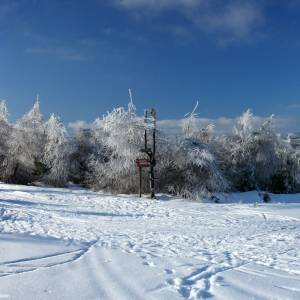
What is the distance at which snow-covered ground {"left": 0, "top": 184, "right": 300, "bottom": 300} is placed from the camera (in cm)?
657

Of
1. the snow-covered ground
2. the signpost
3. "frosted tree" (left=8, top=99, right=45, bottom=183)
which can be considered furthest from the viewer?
"frosted tree" (left=8, top=99, right=45, bottom=183)

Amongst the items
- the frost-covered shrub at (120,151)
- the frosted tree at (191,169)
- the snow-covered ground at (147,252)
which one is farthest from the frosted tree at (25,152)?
the snow-covered ground at (147,252)

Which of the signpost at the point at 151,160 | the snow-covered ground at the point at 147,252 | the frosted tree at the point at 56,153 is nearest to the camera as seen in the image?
the snow-covered ground at the point at 147,252

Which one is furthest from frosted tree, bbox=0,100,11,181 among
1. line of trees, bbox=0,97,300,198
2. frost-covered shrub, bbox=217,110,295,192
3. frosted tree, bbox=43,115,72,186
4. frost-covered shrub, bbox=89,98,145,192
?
frost-covered shrub, bbox=217,110,295,192

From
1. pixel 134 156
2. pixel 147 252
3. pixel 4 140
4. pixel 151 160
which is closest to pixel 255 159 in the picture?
pixel 134 156

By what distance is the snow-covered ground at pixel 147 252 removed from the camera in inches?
259

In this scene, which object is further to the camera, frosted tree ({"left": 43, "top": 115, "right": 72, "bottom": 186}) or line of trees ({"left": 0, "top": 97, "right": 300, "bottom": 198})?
frosted tree ({"left": 43, "top": 115, "right": 72, "bottom": 186})

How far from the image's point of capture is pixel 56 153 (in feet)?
102

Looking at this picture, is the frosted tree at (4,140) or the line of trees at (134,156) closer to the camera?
the line of trees at (134,156)

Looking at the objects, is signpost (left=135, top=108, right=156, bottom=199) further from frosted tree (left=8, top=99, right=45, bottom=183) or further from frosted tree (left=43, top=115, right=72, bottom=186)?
frosted tree (left=8, top=99, right=45, bottom=183)

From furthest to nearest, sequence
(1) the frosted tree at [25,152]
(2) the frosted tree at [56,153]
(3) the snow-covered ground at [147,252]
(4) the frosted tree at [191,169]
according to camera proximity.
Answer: (1) the frosted tree at [25,152] → (2) the frosted tree at [56,153] → (4) the frosted tree at [191,169] → (3) the snow-covered ground at [147,252]

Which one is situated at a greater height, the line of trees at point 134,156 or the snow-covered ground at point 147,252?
the line of trees at point 134,156

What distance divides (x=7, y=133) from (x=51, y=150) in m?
4.22

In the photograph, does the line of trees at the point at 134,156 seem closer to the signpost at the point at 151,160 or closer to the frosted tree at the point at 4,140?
the frosted tree at the point at 4,140
